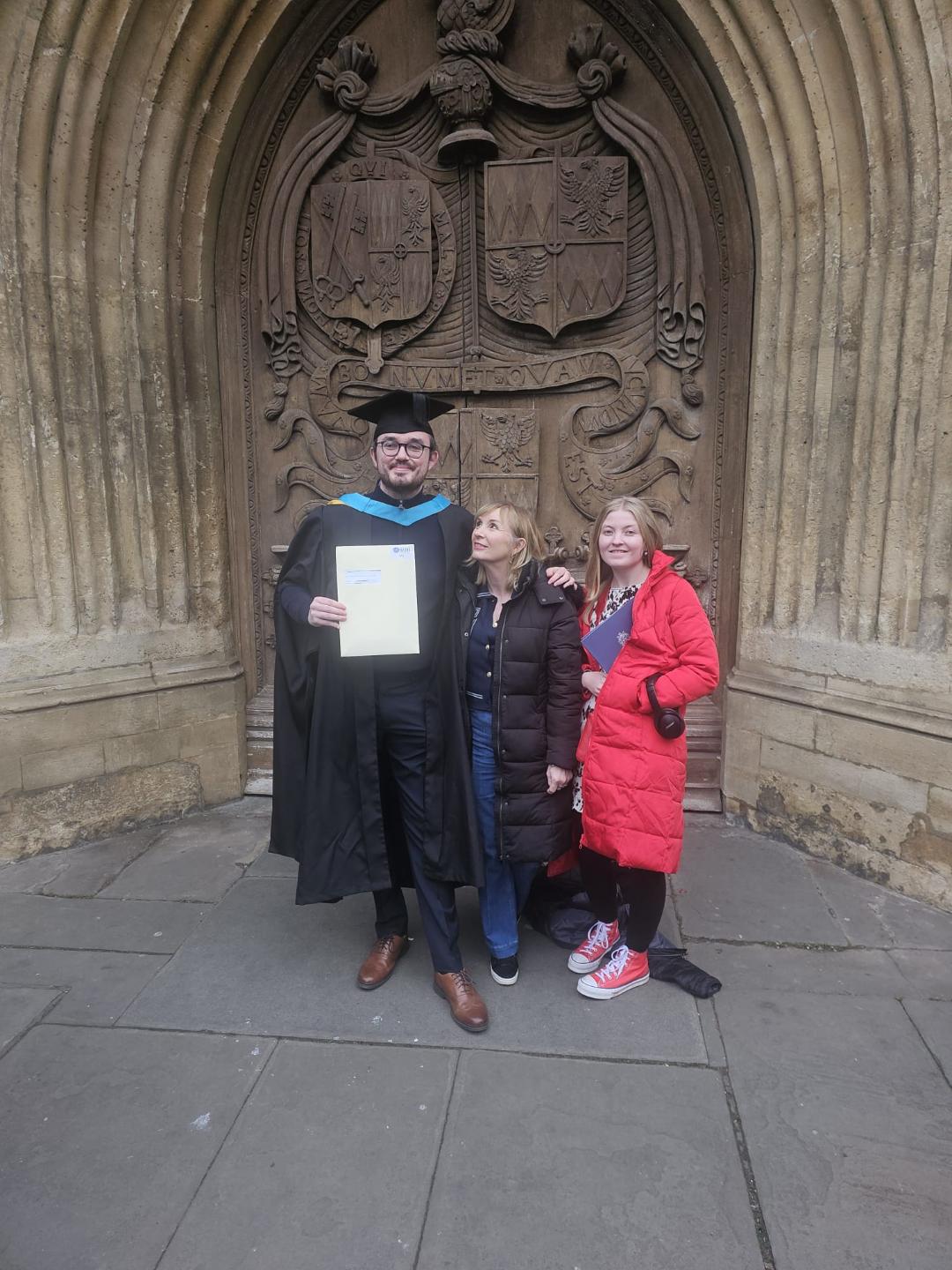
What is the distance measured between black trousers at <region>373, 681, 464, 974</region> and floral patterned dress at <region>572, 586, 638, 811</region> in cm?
56

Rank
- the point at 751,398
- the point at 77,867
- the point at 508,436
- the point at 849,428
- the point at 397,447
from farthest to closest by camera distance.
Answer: the point at 508,436
the point at 751,398
the point at 77,867
the point at 849,428
the point at 397,447

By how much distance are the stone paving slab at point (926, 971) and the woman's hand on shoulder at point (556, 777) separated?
1505mm

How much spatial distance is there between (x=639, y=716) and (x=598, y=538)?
0.64 meters

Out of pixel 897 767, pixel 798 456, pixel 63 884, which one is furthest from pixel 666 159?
pixel 63 884

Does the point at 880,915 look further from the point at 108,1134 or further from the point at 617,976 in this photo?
the point at 108,1134

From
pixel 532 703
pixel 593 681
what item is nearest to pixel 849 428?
pixel 593 681

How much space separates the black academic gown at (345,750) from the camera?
2594 millimetres

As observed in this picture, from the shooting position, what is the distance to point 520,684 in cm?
258

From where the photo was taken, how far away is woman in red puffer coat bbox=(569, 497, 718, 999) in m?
2.54

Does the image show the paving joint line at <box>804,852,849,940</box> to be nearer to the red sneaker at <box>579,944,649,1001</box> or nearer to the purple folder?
the red sneaker at <box>579,944,649,1001</box>

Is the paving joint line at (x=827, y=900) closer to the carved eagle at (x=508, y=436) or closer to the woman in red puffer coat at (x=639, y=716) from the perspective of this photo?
the woman in red puffer coat at (x=639, y=716)

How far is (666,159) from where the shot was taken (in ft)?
13.6

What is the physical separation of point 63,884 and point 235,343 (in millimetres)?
3120

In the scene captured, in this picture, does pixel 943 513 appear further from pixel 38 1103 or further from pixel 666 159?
pixel 38 1103
